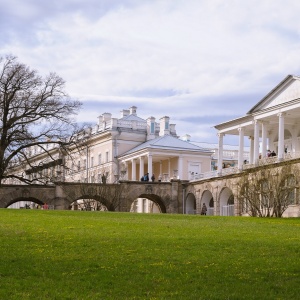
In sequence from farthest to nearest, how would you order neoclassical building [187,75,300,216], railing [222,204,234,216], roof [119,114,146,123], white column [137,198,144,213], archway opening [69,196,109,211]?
roof [119,114,146,123]
white column [137,198,144,213]
archway opening [69,196,109,211]
railing [222,204,234,216]
neoclassical building [187,75,300,216]

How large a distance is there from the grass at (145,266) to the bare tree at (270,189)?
22.9 meters

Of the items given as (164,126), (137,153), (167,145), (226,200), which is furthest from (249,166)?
(164,126)

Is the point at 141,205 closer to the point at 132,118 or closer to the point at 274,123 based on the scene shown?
the point at 132,118

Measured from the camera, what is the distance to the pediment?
182ft

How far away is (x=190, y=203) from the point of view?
69.2 m

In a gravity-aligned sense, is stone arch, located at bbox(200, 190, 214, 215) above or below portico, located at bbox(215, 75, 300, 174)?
below

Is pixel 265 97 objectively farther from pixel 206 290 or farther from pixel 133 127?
pixel 206 290

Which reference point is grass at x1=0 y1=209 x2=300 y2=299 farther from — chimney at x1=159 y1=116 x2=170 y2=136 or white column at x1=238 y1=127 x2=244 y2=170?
chimney at x1=159 y1=116 x2=170 y2=136

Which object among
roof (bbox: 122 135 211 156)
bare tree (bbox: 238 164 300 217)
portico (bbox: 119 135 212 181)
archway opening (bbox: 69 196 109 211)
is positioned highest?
roof (bbox: 122 135 211 156)

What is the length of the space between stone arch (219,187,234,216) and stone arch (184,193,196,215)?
5.51m

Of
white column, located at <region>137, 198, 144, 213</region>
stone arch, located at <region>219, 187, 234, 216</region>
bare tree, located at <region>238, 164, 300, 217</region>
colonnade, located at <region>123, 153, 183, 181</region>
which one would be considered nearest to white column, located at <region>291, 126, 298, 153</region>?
stone arch, located at <region>219, 187, 234, 216</region>

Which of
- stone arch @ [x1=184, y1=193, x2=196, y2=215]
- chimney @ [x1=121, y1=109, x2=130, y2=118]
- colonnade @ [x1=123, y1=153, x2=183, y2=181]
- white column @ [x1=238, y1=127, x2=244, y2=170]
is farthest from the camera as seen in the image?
chimney @ [x1=121, y1=109, x2=130, y2=118]

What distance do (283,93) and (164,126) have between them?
3324cm

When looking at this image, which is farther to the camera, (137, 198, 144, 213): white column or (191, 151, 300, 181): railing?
(137, 198, 144, 213): white column
